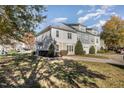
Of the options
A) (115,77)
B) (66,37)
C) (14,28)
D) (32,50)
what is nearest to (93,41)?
(66,37)

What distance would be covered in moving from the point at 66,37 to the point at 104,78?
131 centimetres

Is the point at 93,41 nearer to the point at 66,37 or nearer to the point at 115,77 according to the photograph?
the point at 66,37

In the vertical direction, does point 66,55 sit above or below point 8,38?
below

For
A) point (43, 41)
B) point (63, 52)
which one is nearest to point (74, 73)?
point (63, 52)

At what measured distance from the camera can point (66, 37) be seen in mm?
6059

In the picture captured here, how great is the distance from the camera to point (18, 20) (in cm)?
576

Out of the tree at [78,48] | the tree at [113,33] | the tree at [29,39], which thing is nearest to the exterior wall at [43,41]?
the tree at [29,39]

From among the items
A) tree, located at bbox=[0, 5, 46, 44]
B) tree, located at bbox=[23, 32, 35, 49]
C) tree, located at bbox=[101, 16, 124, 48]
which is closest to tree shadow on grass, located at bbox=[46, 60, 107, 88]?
tree, located at bbox=[23, 32, 35, 49]

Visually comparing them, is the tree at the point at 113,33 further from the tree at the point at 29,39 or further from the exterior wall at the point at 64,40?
the tree at the point at 29,39

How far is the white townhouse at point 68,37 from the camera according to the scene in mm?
5793

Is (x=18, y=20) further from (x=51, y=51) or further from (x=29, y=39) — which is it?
(x=51, y=51)

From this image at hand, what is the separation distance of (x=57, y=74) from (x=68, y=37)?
93cm

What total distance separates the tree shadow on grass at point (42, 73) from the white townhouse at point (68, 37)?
34 cm
